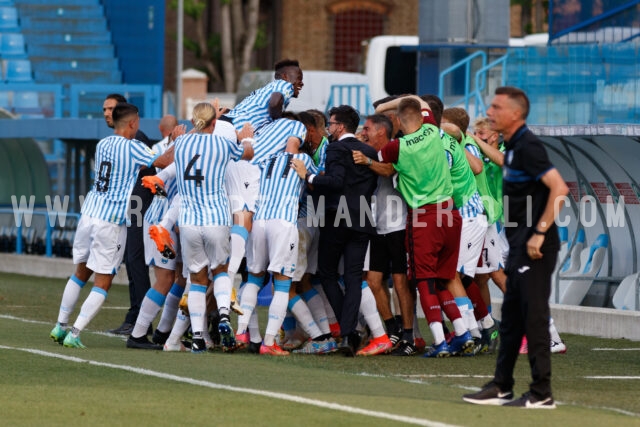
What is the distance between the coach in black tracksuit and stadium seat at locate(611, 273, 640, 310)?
7.35 metres

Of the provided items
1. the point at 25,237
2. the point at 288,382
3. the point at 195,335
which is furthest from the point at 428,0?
the point at 288,382

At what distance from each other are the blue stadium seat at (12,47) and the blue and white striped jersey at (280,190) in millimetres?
23845

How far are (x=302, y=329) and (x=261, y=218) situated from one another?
1211 mm

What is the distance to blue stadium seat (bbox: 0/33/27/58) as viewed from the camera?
3581 centimetres

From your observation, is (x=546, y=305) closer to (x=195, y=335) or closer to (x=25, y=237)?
(x=195, y=335)

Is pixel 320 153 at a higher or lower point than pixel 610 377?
higher

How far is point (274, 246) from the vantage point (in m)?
12.8

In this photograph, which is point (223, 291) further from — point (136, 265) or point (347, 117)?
point (136, 265)

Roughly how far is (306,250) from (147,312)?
1448mm

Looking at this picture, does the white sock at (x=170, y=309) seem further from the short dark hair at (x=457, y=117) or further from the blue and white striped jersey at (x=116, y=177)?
the short dark hair at (x=457, y=117)

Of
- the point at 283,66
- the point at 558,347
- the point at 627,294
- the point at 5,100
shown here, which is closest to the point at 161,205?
the point at 283,66

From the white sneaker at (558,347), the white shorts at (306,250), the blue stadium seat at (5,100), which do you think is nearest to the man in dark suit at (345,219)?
the white shorts at (306,250)

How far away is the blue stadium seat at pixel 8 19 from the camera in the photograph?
3675cm

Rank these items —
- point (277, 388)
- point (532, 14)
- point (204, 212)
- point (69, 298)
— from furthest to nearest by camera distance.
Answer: point (532, 14)
point (69, 298)
point (204, 212)
point (277, 388)
